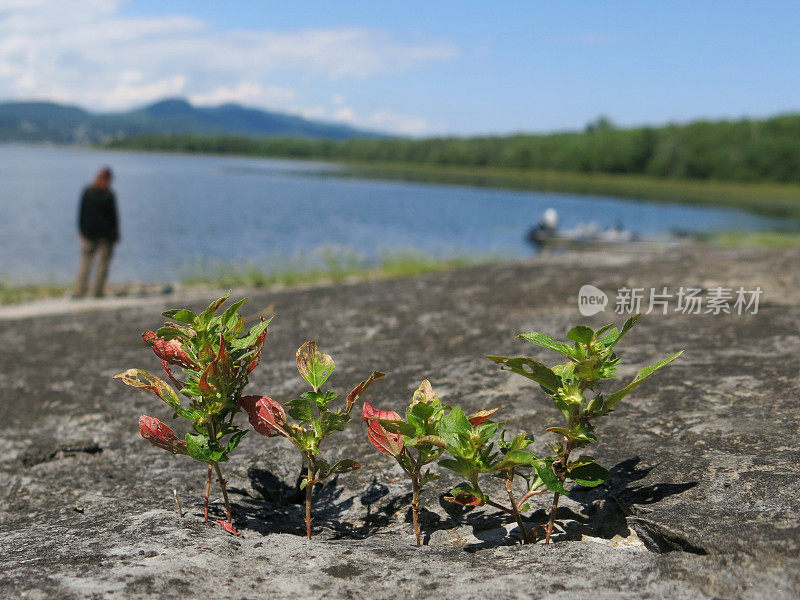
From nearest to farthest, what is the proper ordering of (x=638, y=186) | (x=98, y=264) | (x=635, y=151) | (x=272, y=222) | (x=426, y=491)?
(x=426, y=491) < (x=98, y=264) < (x=272, y=222) < (x=638, y=186) < (x=635, y=151)

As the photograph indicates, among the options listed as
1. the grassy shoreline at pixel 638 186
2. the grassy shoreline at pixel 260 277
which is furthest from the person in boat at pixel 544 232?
the grassy shoreline at pixel 638 186

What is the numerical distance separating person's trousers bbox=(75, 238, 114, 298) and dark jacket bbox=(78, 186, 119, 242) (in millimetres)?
108

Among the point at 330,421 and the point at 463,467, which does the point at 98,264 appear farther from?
the point at 463,467

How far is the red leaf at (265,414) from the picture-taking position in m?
1.43

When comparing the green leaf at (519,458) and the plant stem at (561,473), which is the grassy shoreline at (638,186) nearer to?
the plant stem at (561,473)

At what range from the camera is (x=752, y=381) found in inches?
83.0

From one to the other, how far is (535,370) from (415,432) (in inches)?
11.0

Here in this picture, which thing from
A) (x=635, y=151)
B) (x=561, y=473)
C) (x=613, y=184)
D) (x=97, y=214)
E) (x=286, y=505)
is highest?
(x=635, y=151)

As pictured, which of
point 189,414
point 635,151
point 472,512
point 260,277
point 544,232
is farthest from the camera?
point 635,151

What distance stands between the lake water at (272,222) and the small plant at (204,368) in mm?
11330

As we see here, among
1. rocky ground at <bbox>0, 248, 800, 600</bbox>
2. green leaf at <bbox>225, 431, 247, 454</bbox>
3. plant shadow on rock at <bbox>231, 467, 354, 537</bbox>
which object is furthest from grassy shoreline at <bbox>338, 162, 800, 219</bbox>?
green leaf at <bbox>225, 431, 247, 454</bbox>

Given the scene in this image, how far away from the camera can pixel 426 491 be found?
1784mm

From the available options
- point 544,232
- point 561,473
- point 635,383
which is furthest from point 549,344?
point 544,232

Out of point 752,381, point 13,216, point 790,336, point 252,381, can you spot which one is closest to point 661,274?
point 790,336
